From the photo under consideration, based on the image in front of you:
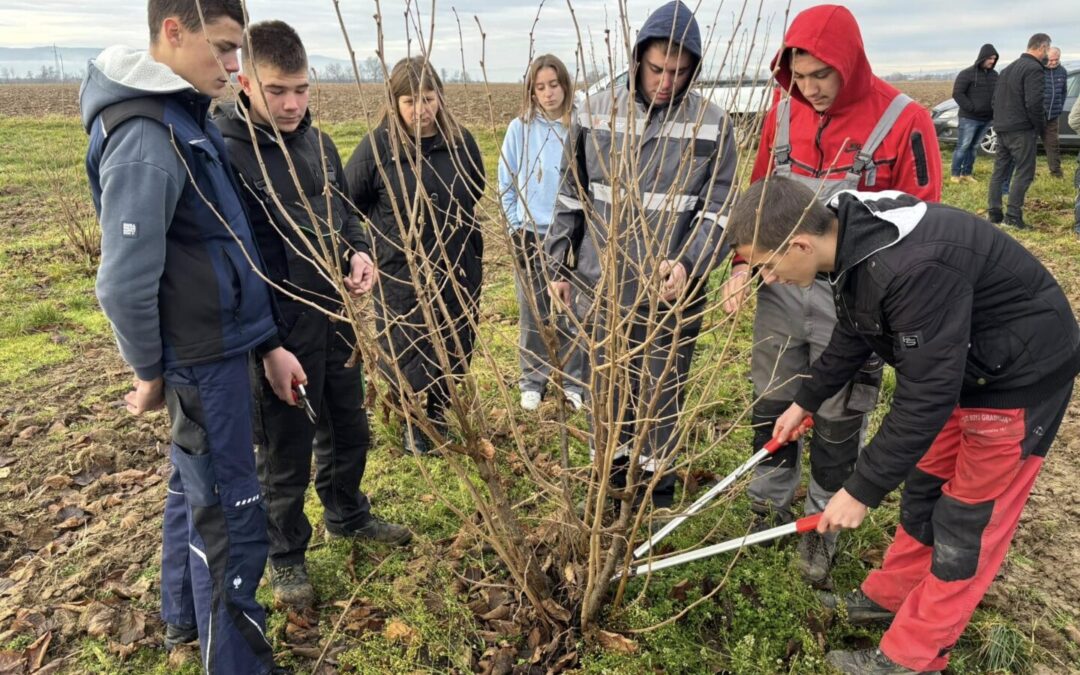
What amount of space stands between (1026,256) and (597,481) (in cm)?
147

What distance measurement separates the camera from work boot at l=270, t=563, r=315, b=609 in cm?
268

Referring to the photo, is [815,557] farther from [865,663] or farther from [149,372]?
[149,372]

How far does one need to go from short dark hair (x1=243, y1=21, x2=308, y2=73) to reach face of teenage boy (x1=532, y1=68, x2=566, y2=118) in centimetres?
178

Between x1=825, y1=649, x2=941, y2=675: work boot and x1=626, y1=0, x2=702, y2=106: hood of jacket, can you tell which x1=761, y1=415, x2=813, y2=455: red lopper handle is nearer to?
x1=825, y1=649, x2=941, y2=675: work boot

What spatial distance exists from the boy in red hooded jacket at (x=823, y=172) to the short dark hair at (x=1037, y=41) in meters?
7.24

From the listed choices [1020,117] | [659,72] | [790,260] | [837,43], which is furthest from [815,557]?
[1020,117]

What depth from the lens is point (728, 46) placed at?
189cm

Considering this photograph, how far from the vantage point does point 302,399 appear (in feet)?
8.15

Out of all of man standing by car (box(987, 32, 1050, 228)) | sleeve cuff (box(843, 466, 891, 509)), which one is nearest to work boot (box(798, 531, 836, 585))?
sleeve cuff (box(843, 466, 891, 509))

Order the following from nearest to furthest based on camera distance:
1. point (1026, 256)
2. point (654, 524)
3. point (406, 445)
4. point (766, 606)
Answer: point (1026, 256) → point (766, 606) → point (654, 524) → point (406, 445)

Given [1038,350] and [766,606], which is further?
[766,606]

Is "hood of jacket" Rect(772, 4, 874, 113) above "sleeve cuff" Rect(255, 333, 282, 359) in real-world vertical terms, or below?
above

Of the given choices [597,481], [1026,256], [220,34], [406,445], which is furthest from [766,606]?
[220,34]

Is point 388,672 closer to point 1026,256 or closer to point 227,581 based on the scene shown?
point 227,581
